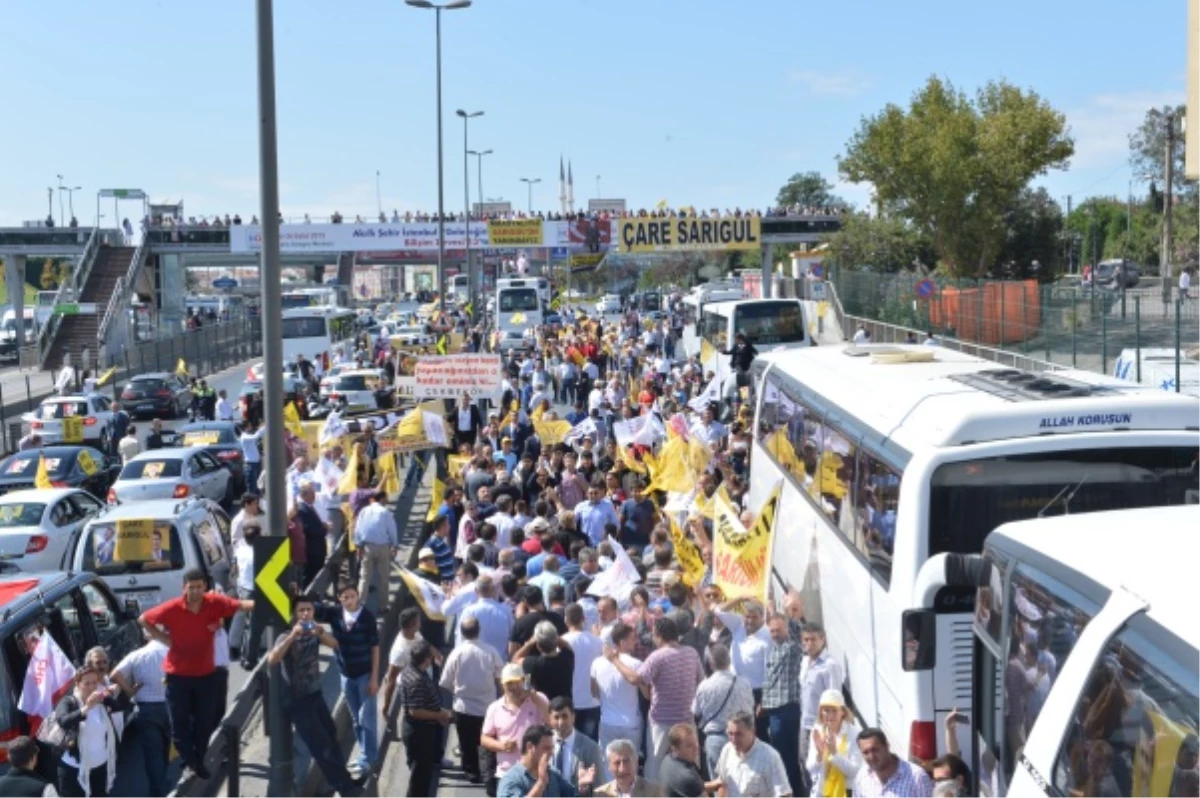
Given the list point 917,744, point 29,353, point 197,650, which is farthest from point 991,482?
point 29,353

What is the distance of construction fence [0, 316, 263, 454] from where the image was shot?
53.6 metres

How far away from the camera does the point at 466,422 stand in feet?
82.5

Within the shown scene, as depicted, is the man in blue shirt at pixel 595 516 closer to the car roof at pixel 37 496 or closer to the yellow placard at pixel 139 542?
the yellow placard at pixel 139 542

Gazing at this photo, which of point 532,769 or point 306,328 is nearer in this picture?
point 532,769

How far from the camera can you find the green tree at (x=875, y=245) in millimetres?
65625

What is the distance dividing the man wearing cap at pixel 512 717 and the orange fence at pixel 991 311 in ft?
68.5

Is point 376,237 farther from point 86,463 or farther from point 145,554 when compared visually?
point 145,554

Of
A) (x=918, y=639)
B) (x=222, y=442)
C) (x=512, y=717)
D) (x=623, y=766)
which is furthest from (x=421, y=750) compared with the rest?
(x=222, y=442)

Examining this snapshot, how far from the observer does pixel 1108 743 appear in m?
5.65

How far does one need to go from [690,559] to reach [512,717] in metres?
4.99

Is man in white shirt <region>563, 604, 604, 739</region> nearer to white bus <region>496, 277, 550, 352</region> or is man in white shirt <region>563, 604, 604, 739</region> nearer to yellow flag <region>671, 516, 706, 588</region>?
yellow flag <region>671, 516, 706, 588</region>

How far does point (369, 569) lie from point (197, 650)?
4941 mm

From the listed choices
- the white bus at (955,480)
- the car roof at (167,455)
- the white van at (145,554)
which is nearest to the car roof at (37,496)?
the car roof at (167,455)

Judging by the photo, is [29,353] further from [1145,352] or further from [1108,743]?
[1108,743]
